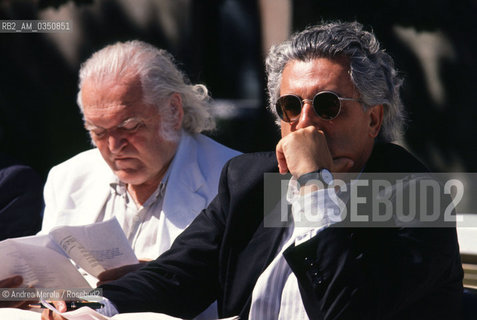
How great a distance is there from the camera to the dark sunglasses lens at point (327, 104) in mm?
2555

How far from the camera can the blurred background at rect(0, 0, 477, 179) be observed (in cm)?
610

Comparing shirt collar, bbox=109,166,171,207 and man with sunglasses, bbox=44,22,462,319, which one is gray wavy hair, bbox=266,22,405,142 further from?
shirt collar, bbox=109,166,171,207

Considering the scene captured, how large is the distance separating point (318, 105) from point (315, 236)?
476 mm

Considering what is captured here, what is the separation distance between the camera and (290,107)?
2.62m

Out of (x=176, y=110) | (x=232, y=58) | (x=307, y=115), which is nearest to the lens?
(x=307, y=115)

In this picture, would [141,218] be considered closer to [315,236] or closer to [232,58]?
[315,236]

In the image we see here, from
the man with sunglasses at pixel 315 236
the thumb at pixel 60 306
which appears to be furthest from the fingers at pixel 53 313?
the man with sunglasses at pixel 315 236

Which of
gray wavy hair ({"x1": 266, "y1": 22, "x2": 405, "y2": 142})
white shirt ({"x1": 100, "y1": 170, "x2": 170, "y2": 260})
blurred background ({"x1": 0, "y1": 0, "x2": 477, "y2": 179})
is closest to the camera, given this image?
gray wavy hair ({"x1": 266, "y1": 22, "x2": 405, "y2": 142})

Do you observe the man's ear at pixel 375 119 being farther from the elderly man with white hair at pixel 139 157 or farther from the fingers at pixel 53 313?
the elderly man with white hair at pixel 139 157

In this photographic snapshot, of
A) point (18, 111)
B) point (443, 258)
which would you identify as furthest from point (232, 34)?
point (443, 258)

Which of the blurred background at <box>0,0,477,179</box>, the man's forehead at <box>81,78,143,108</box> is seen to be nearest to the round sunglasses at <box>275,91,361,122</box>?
the man's forehead at <box>81,78,143,108</box>

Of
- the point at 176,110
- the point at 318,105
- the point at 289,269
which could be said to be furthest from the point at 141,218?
the point at 318,105

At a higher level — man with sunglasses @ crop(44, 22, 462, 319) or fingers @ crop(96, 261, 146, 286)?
man with sunglasses @ crop(44, 22, 462, 319)

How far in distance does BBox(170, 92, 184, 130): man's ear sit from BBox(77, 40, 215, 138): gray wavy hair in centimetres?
2
